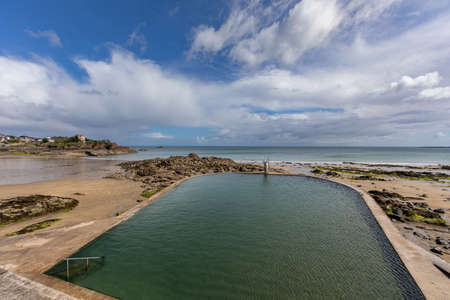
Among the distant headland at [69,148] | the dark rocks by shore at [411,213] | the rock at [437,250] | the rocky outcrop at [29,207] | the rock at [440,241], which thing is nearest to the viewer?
the rock at [437,250]

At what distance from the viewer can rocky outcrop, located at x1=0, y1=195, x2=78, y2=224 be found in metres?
11.1

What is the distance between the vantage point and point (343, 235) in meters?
10.0

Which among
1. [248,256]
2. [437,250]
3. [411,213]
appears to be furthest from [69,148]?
[437,250]

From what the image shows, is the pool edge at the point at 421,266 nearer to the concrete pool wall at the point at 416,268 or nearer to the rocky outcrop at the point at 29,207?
the concrete pool wall at the point at 416,268

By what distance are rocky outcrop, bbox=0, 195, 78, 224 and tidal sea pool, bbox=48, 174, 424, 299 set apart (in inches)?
233

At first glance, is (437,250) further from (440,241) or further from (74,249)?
(74,249)

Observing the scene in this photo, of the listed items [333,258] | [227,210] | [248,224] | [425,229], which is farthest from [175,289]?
[425,229]

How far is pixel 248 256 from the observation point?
811cm

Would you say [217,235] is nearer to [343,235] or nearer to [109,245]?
[109,245]

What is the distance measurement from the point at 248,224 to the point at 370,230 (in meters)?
7.10

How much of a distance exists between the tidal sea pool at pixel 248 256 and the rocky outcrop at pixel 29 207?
19.4 feet

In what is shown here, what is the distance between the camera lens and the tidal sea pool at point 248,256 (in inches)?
246

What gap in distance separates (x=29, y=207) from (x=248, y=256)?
14841 mm

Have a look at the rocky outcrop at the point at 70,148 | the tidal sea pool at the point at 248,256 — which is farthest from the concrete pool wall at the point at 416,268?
the rocky outcrop at the point at 70,148
